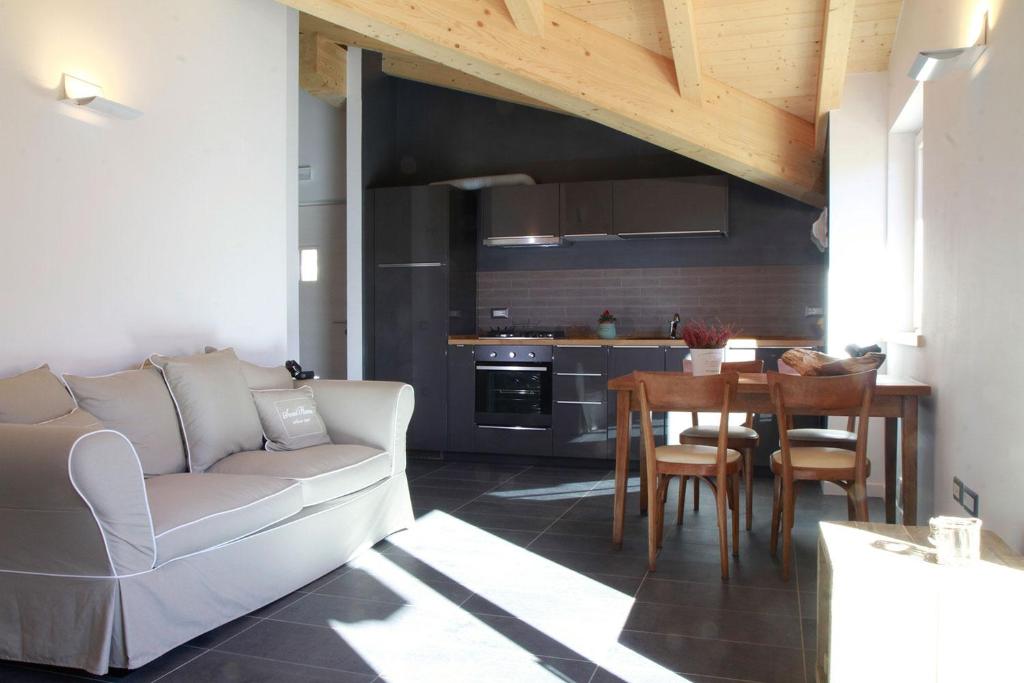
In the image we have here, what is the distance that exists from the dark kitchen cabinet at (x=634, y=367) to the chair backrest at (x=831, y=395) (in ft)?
8.18

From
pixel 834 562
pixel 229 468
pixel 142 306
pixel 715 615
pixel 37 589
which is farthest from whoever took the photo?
pixel 142 306

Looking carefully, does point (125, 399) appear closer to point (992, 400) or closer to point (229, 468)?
point (229, 468)

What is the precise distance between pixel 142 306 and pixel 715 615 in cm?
299

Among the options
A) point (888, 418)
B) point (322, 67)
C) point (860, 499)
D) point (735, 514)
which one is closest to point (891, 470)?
point (888, 418)

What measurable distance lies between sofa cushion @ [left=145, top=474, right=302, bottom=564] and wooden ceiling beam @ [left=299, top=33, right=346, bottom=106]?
428 centimetres

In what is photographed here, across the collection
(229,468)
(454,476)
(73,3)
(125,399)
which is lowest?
(454,476)

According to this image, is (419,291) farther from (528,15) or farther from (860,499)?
(860,499)

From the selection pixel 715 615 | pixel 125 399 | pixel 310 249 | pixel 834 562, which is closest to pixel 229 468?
pixel 125 399

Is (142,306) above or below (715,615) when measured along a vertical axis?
above

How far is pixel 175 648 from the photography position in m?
2.66

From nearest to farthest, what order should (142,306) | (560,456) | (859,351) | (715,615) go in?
(715,615) < (142,306) < (859,351) < (560,456)

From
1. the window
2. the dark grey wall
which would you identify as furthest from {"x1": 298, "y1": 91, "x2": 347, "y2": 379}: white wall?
the dark grey wall

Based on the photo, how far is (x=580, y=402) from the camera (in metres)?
6.21

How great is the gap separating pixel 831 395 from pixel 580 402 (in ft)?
9.72
